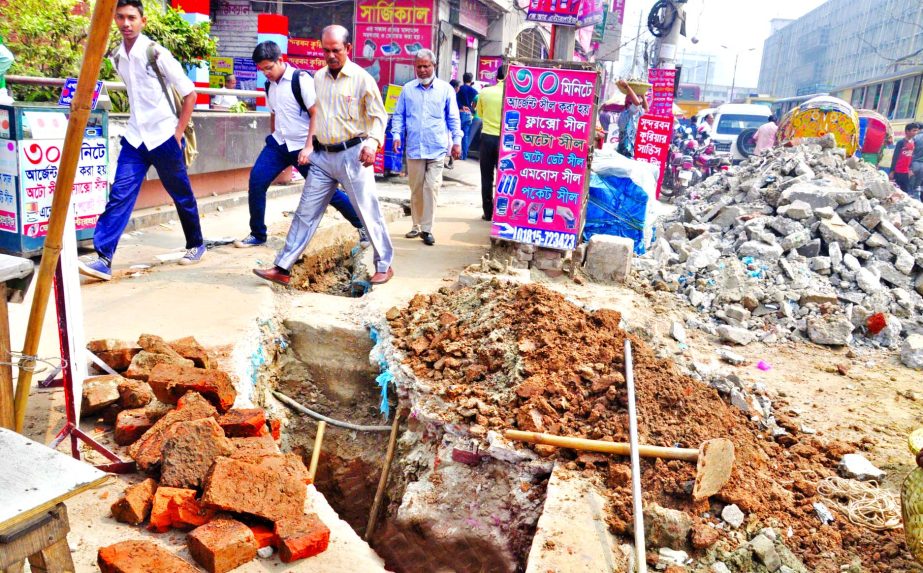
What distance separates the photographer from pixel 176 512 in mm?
2418

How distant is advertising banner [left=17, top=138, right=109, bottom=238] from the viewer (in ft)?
16.7

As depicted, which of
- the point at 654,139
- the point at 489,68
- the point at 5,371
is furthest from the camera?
the point at 489,68

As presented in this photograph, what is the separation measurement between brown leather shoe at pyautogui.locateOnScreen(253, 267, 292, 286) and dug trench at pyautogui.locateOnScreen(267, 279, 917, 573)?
0.43 metres

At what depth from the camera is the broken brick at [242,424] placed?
2926 millimetres

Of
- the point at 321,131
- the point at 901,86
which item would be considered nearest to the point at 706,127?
the point at 901,86

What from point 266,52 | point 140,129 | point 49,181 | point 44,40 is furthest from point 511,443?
point 44,40

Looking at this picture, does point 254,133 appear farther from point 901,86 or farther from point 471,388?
point 901,86

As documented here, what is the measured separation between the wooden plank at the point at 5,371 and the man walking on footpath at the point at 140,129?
8.85 feet

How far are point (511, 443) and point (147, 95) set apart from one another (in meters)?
3.57

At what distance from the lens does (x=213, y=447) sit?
262cm

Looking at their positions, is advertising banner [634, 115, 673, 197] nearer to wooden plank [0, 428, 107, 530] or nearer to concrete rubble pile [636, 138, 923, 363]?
concrete rubble pile [636, 138, 923, 363]

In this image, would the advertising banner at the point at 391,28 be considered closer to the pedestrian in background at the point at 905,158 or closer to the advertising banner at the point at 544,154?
the advertising banner at the point at 544,154

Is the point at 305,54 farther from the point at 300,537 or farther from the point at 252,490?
the point at 300,537

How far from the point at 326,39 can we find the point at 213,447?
10.0 feet
